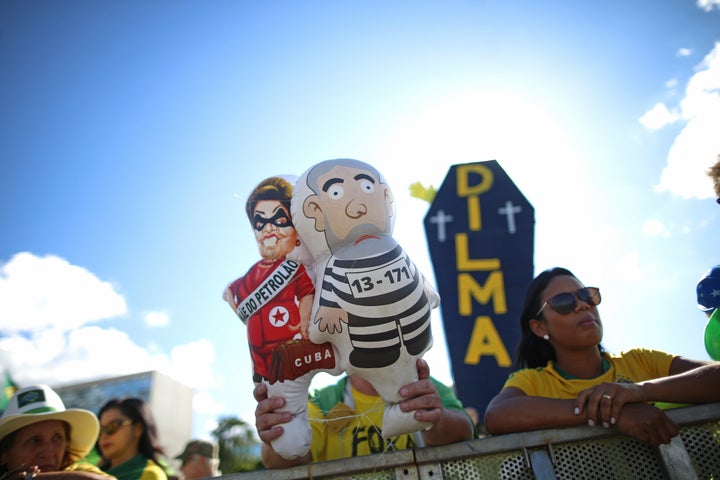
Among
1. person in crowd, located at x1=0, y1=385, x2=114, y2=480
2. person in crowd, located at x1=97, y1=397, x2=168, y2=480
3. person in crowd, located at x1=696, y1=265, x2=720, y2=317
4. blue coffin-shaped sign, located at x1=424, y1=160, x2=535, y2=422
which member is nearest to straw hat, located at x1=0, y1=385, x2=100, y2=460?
person in crowd, located at x1=0, y1=385, x2=114, y2=480

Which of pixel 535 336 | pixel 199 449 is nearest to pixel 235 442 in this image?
pixel 199 449

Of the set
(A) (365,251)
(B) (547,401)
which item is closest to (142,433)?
(A) (365,251)

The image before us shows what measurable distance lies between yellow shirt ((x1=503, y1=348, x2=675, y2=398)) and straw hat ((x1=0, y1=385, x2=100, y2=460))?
2.17m

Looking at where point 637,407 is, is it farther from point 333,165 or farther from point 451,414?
point 333,165

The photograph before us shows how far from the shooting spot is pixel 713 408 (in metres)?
1.39

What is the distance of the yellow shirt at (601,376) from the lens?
1.90 m

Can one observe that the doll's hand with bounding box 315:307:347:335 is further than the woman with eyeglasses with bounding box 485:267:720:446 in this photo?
Yes

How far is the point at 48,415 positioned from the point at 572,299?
2.61 metres

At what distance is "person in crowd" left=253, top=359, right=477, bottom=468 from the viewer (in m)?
1.65

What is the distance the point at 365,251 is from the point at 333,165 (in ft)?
1.51

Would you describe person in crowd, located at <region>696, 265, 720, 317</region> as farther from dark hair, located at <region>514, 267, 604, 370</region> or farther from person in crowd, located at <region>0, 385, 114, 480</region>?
person in crowd, located at <region>0, 385, 114, 480</region>

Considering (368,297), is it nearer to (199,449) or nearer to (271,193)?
(271,193)

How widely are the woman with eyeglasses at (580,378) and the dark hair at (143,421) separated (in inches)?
81.4

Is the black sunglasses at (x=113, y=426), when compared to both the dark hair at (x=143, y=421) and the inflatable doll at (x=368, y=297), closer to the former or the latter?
the dark hair at (x=143, y=421)
